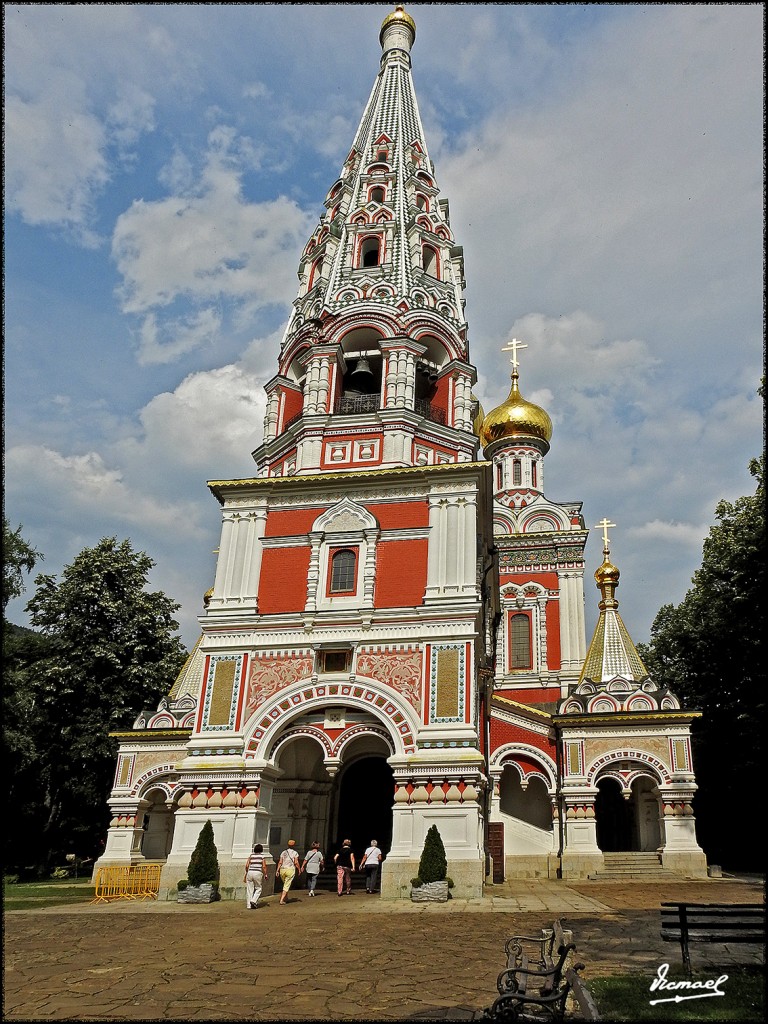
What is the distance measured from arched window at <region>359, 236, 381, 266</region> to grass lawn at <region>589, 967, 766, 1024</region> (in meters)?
20.6

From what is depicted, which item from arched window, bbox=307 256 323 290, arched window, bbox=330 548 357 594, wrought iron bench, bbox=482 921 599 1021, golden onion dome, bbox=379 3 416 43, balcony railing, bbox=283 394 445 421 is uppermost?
golden onion dome, bbox=379 3 416 43

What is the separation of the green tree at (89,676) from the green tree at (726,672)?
719 inches

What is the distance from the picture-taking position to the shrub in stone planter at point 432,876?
594 inches

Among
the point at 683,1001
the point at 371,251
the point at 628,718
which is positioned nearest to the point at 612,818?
the point at 628,718

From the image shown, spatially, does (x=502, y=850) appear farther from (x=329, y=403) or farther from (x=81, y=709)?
(x=81, y=709)

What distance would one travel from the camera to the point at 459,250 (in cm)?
2536

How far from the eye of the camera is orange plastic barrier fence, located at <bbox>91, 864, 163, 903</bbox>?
56.2 ft

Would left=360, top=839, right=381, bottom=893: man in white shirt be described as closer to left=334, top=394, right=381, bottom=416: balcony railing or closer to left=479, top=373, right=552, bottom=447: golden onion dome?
left=334, top=394, right=381, bottom=416: balcony railing

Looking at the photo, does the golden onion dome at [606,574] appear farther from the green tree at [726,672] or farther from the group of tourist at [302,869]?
the group of tourist at [302,869]

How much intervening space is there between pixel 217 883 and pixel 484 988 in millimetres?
9875

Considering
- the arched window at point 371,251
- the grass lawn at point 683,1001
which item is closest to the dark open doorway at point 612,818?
the arched window at point 371,251

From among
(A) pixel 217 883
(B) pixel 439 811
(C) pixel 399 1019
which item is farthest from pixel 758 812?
(C) pixel 399 1019

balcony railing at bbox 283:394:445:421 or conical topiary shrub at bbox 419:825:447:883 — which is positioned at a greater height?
balcony railing at bbox 283:394:445:421

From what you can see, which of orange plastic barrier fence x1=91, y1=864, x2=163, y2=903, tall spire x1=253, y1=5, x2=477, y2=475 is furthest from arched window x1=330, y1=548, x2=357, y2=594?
orange plastic barrier fence x1=91, y1=864, x2=163, y2=903
